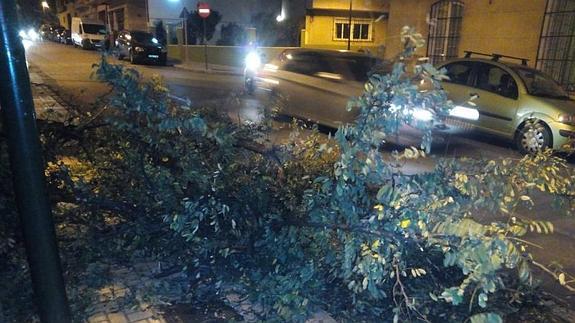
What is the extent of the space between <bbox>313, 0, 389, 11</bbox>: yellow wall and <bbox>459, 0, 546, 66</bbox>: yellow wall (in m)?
14.4

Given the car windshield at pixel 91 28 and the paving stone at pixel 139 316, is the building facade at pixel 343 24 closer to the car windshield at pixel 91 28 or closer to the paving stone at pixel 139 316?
the car windshield at pixel 91 28

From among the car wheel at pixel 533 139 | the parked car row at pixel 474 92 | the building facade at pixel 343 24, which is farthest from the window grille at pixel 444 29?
the building facade at pixel 343 24

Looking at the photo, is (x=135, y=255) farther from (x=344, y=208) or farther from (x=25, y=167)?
(x=344, y=208)

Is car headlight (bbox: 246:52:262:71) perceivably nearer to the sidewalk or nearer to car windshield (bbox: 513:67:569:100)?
car windshield (bbox: 513:67:569:100)

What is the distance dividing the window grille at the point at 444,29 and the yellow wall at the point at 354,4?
13019mm

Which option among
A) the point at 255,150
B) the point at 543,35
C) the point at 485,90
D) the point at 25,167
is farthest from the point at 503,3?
the point at 25,167

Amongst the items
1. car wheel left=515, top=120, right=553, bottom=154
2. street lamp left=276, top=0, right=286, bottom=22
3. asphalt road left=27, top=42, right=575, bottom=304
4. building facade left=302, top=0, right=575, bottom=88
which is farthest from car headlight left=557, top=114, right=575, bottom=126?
street lamp left=276, top=0, right=286, bottom=22

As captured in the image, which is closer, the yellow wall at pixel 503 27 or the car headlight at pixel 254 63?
the car headlight at pixel 254 63

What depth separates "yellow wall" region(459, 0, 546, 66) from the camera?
1427 cm

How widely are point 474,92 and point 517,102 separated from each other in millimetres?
839

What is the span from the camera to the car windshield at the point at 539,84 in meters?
9.19

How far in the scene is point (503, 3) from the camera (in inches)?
593

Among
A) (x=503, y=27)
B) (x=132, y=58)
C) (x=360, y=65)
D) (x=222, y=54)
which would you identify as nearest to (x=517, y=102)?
(x=360, y=65)

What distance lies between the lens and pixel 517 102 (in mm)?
9125
